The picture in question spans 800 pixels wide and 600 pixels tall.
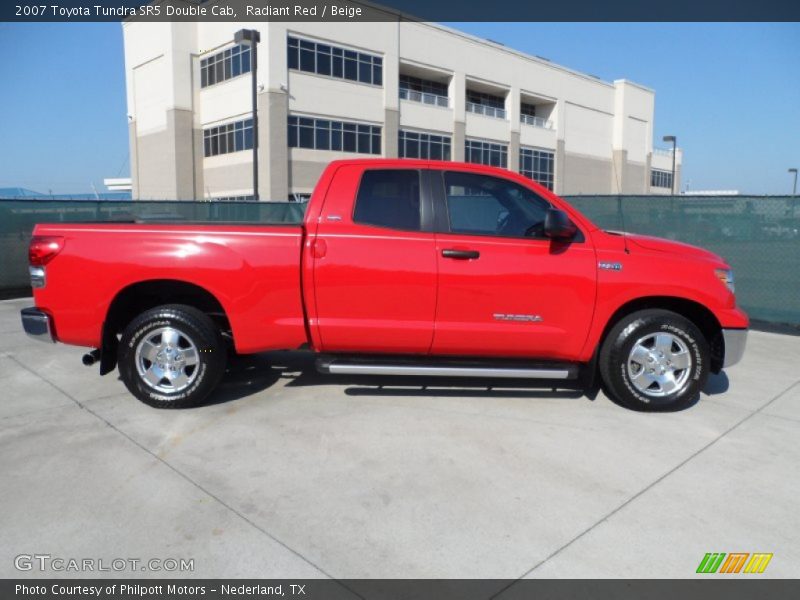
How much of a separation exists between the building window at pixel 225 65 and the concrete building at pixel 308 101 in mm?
98

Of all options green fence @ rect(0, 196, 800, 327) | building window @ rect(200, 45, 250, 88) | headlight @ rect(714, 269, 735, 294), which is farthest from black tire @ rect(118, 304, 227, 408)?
building window @ rect(200, 45, 250, 88)

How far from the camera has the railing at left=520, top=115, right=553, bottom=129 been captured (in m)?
49.3

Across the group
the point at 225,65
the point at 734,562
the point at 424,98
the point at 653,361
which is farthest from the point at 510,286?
the point at 424,98

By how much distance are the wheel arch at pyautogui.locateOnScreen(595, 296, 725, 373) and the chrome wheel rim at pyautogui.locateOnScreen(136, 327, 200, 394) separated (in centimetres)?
327

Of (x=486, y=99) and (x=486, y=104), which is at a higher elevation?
(x=486, y=99)

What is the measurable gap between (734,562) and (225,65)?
1465 inches

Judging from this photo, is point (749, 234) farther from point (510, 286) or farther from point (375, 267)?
point (375, 267)

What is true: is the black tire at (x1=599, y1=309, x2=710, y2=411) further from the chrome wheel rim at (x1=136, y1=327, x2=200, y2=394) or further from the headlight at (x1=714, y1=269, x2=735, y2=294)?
the chrome wheel rim at (x1=136, y1=327, x2=200, y2=394)

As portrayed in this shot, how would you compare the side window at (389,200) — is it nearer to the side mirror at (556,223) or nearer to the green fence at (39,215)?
the side mirror at (556,223)

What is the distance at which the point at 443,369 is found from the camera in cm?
A: 474

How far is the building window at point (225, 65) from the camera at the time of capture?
33750 millimetres

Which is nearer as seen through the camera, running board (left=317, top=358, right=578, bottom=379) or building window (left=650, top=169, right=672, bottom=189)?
running board (left=317, top=358, right=578, bottom=379)

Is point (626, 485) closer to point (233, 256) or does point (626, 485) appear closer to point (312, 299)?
point (312, 299)

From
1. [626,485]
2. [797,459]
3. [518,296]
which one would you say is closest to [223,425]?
[518,296]
